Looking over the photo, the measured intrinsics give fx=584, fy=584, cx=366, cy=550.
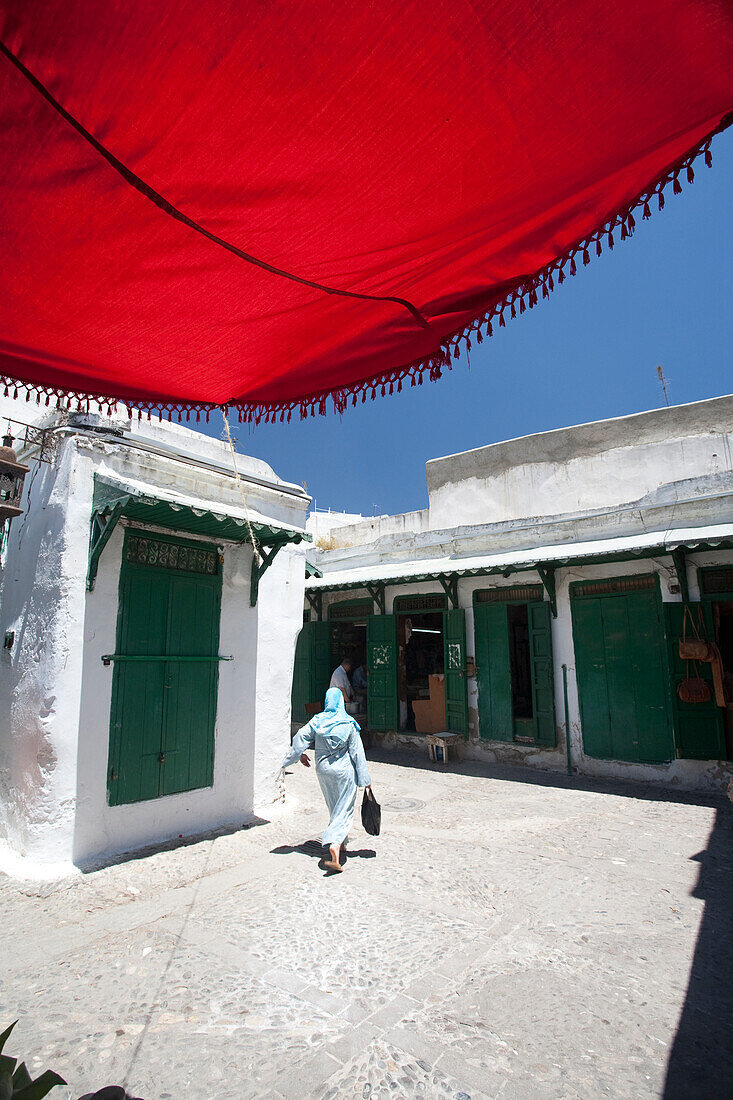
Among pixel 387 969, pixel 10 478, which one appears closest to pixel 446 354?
pixel 10 478

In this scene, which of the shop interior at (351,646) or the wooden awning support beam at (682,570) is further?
the shop interior at (351,646)

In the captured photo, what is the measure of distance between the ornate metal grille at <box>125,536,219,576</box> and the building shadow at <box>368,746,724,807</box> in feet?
17.5

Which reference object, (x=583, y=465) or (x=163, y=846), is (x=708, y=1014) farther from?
(x=583, y=465)

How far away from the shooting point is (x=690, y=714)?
7754 mm

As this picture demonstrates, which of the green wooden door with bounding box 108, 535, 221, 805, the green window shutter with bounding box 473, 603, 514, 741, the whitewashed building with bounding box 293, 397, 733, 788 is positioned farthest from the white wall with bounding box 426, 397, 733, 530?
the green wooden door with bounding box 108, 535, 221, 805

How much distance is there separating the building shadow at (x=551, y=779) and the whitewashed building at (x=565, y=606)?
6.3 inches

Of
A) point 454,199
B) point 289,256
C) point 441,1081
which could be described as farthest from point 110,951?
point 454,199

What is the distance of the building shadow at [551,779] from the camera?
24.4ft

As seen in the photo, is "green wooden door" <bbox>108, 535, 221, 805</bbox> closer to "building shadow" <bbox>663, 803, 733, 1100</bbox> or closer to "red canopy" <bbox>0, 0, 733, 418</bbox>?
"red canopy" <bbox>0, 0, 733, 418</bbox>

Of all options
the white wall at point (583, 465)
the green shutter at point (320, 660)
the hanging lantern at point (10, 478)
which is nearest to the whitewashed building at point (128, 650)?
the hanging lantern at point (10, 478)

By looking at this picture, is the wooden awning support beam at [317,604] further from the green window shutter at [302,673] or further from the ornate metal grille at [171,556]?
the ornate metal grille at [171,556]

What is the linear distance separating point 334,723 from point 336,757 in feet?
1.02

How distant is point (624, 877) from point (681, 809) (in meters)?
2.54

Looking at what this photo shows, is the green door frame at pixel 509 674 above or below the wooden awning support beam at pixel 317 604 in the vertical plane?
below
